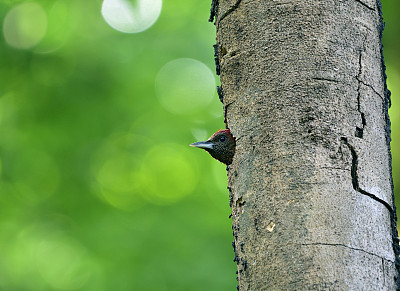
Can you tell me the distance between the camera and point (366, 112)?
1907 millimetres

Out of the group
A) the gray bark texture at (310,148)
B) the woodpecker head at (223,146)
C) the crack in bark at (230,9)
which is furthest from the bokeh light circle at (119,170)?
the gray bark texture at (310,148)

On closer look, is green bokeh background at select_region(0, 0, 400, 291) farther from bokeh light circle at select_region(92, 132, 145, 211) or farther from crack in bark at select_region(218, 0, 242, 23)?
crack in bark at select_region(218, 0, 242, 23)

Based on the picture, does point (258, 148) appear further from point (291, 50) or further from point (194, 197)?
point (194, 197)

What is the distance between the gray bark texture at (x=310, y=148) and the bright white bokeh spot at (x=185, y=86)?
6157mm

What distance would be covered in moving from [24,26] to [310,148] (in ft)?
21.3

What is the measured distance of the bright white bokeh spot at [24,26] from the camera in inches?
300

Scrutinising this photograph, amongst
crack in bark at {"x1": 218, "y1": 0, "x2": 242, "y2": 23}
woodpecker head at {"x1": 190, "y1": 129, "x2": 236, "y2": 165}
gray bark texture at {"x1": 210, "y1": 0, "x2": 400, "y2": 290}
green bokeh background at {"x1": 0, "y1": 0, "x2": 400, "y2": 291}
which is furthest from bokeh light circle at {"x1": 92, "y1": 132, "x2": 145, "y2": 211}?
gray bark texture at {"x1": 210, "y1": 0, "x2": 400, "y2": 290}

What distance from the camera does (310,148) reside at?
1.82m

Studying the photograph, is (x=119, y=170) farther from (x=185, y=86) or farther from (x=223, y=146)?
(x=223, y=146)

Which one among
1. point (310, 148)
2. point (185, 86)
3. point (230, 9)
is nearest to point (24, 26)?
point (185, 86)

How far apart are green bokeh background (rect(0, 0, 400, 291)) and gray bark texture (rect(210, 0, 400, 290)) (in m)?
5.18

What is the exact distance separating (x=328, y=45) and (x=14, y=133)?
20.5 ft

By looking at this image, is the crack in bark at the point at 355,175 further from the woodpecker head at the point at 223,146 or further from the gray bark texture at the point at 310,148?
the woodpecker head at the point at 223,146

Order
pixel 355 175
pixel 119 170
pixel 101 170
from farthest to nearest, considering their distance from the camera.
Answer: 1. pixel 119 170
2. pixel 101 170
3. pixel 355 175
